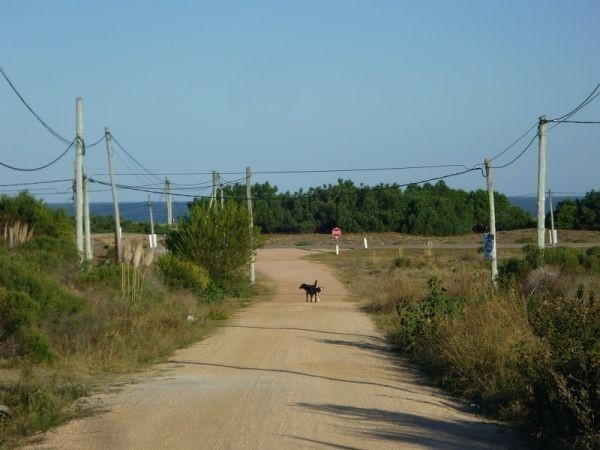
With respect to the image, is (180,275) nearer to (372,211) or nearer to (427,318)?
(427,318)

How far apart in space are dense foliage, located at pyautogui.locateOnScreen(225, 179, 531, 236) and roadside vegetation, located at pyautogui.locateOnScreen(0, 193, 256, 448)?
64787 millimetres

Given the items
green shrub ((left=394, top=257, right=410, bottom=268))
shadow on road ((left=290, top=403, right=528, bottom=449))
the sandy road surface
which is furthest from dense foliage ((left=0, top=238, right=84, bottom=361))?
green shrub ((left=394, top=257, right=410, bottom=268))

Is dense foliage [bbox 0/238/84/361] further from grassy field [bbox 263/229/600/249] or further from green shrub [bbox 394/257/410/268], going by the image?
grassy field [bbox 263/229/600/249]

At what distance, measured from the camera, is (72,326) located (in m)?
16.5

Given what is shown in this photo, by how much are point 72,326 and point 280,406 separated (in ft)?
22.3

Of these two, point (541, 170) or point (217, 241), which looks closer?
point (541, 170)

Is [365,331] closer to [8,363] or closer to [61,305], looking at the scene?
[61,305]

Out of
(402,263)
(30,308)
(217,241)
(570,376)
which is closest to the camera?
(570,376)

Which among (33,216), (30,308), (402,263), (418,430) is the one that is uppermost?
(33,216)

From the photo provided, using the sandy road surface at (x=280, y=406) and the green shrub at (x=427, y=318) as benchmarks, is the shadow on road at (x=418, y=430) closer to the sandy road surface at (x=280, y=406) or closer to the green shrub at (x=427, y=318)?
the sandy road surface at (x=280, y=406)

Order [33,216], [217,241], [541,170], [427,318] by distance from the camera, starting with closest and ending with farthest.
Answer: [427,318], [541,170], [217,241], [33,216]

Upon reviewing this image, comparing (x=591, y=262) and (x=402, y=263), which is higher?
(x=591, y=262)

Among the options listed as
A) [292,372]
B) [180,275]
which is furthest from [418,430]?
[180,275]


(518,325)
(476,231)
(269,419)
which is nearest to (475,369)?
(518,325)
